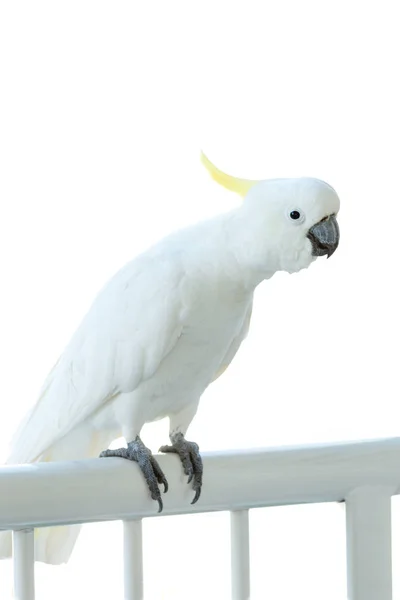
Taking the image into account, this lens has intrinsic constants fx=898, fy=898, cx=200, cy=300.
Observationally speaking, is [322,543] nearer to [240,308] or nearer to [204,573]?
[204,573]

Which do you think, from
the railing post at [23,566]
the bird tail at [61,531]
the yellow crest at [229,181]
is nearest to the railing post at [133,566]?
the railing post at [23,566]

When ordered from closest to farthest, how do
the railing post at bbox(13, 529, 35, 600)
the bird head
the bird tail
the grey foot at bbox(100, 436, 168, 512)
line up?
the railing post at bbox(13, 529, 35, 600), the grey foot at bbox(100, 436, 168, 512), the bird head, the bird tail

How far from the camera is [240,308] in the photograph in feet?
4.43

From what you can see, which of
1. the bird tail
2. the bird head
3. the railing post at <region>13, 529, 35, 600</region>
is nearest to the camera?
the railing post at <region>13, 529, 35, 600</region>

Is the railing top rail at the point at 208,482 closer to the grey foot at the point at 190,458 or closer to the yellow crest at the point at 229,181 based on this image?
the grey foot at the point at 190,458

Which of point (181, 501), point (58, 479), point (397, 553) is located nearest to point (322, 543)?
→ point (397, 553)

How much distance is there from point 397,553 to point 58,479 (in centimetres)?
146

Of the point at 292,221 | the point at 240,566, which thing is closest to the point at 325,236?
the point at 292,221

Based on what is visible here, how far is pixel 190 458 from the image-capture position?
1230 millimetres

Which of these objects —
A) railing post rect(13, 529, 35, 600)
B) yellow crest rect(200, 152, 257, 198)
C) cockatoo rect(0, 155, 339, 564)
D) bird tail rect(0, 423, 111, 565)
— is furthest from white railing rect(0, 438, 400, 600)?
yellow crest rect(200, 152, 257, 198)

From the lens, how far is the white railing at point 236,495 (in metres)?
0.95

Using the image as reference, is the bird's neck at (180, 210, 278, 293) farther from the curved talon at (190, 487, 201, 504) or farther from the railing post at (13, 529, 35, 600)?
the railing post at (13, 529, 35, 600)

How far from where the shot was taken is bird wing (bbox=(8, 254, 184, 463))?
1265 millimetres

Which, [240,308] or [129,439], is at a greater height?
[240,308]
